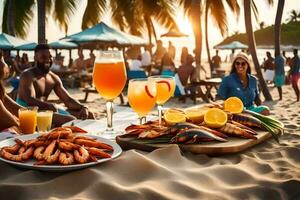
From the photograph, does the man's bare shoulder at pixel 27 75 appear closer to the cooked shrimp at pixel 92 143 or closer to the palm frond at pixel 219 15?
the cooked shrimp at pixel 92 143

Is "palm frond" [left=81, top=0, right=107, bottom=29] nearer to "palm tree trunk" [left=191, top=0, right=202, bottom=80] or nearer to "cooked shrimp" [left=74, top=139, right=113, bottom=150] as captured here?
"palm tree trunk" [left=191, top=0, right=202, bottom=80]

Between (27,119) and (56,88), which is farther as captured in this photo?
(56,88)

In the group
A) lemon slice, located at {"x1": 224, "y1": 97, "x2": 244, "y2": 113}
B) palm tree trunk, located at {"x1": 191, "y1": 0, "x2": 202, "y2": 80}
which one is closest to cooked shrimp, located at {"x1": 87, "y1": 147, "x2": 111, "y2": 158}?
lemon slice, located at {"x1": 224, "y1": 97, "x2": 244, "y2": 113}

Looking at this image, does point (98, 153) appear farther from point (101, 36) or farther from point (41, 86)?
point (101, 36)

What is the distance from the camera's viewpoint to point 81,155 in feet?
5.35

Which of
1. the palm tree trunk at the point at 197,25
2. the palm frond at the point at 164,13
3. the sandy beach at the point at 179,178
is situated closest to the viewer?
the sandy beach at the point at 179,178

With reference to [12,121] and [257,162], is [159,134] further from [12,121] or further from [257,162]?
[12,121]

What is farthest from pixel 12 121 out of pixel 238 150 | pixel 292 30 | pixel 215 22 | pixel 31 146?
pixel 292 30

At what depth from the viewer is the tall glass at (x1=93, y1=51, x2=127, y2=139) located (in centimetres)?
217

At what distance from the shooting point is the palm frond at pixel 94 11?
1953 cm

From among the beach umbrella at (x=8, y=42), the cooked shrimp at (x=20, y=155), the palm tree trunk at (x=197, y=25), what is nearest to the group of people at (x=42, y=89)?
the cooked shrimp at (x=20, y=155)

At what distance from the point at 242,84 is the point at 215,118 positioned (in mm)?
2984

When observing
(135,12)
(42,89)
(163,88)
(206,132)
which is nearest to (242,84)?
(42,89)

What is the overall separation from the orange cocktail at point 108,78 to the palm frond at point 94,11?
705 inches
